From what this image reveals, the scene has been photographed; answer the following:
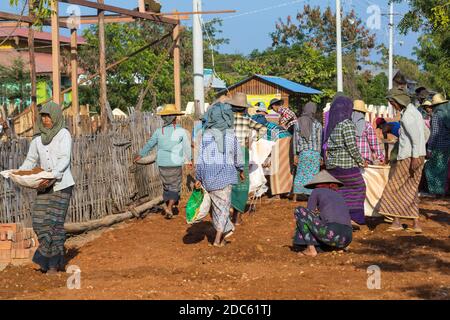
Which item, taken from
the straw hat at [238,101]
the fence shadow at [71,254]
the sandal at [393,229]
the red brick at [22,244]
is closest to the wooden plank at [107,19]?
the straw hat at [238,101]

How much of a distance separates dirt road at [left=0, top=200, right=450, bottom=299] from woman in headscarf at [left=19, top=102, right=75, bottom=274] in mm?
281

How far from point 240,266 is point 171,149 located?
4.16 meters

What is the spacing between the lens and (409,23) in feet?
54.1

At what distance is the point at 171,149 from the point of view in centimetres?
1252

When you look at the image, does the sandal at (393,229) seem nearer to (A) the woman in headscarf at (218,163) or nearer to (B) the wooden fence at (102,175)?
(A) the woman in headscarf at (218,163)

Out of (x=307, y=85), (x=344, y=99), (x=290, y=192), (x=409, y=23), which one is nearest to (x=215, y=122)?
(x=344, y=99)

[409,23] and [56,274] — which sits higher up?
[409,23]

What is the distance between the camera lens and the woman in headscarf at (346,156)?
34.5 ft

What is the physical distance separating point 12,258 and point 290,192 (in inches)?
269

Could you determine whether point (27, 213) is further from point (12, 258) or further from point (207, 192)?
point (207, 192)

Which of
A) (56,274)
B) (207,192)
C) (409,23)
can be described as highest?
(409,23)

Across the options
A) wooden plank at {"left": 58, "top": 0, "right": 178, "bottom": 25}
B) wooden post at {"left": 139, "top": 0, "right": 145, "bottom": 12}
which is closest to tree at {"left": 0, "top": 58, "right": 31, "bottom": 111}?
wooden plank at {"left": 58, "top": 0, "right": 178, "bottom": 25}

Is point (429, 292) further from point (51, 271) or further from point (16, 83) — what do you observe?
point (16, 83)

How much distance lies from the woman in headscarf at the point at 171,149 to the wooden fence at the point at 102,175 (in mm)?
551
